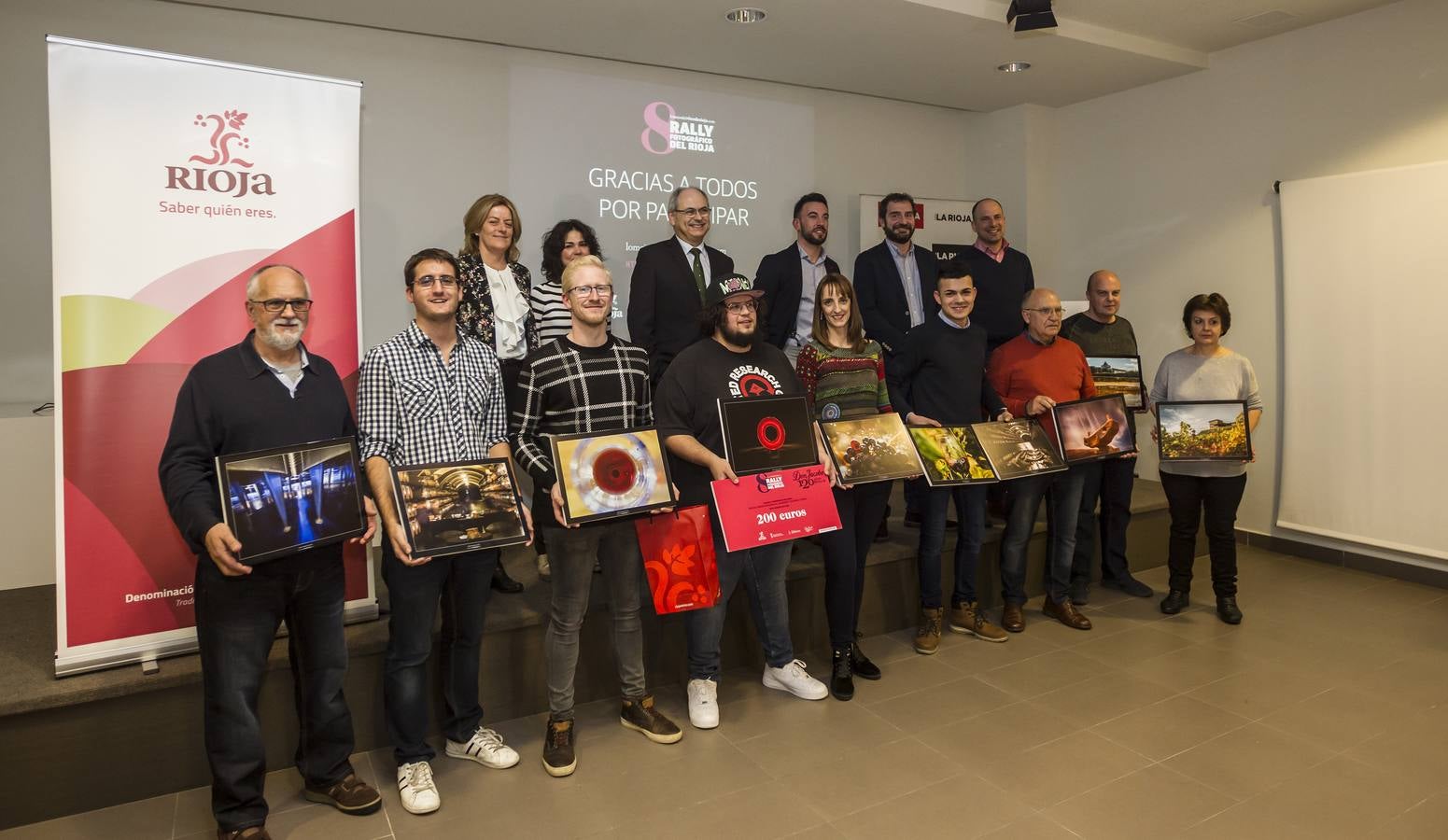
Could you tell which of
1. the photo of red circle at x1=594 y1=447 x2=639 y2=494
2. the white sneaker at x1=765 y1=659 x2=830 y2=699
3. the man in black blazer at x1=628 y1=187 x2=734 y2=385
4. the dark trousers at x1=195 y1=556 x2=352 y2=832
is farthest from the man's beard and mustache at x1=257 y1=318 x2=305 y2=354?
the white sneaker at x1=765 y1=659 x2=830 y2=699

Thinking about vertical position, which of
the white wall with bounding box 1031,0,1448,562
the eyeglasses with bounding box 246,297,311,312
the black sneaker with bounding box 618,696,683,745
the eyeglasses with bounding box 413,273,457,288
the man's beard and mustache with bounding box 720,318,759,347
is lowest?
the black sneaker with bounding box 618,696,683,745

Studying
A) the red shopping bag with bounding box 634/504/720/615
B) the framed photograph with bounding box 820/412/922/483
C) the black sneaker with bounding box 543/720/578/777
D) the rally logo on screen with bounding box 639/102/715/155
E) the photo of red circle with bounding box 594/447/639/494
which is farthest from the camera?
the rally logo on screen with bounding box 639/102/715/155

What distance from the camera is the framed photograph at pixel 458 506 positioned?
8.26ft

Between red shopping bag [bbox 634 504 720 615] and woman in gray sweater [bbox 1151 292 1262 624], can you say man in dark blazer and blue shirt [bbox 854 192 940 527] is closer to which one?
woman in gray sweater [bbox 1151 292 1262 624]

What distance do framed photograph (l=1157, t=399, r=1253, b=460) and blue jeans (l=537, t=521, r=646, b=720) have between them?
8.92 feet

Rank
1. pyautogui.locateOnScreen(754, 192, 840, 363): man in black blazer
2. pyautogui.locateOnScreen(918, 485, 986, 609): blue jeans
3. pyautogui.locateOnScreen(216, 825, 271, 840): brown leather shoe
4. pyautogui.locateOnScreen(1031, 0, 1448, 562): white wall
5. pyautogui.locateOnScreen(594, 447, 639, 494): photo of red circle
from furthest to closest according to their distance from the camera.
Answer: pyautogui.locateOnScreen(1031, 0, 1448, 562): white wall < pyautogui.locateOnScreen(754, 192, 840, 363): man in black blazer < pyautogui.locateOnScreen(918, 485, 986, 609): blue jeans < pyautogui.locateOnScreen(594, 447, 639, 494): photo of red circle < pyautogui.locateOnScreen(216, 825, 271, 840): brown leather shoe

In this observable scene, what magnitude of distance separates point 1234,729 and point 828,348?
2032 millimetres

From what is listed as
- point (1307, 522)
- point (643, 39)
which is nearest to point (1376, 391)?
point (1307, 522)

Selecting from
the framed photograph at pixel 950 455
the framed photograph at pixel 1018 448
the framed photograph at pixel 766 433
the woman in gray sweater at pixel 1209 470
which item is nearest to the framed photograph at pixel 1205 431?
the woman in gray sweater at pixel 1209 470

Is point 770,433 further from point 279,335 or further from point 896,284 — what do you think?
point 896,284

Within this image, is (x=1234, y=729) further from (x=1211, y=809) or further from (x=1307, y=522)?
(x=1307, y=522)

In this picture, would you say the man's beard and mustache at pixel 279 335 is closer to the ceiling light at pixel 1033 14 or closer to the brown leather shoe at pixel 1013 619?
the brown leather shoe at pixel 1013 619

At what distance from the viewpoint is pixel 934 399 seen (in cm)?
387

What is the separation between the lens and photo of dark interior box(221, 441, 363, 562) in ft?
7.50
